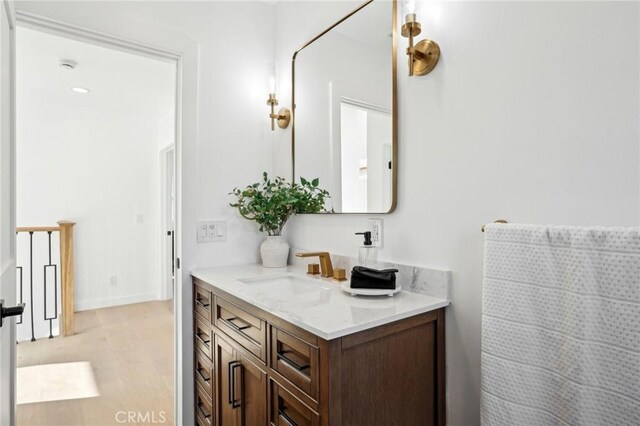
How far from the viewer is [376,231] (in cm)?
152

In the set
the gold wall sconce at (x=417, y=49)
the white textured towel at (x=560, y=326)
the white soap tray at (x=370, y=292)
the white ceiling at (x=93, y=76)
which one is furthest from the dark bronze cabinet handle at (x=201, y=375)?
the white ceiling at (x=93, y=76)

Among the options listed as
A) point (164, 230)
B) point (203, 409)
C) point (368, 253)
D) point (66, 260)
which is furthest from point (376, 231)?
point (164, 230)

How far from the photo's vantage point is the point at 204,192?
1973 millimetres

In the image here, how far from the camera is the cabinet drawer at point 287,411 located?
102cm

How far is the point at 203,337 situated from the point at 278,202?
2.49 feet

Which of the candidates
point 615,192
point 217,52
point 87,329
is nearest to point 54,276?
point 87,329

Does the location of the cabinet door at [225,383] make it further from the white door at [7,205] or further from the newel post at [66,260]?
the newel post at [66,260]

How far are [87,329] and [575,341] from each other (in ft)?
13.8

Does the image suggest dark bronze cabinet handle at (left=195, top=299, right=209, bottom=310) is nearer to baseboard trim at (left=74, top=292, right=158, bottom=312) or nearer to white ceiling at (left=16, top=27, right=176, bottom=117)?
white ceiling at (left=16, top=27, right=176, bottom=117)

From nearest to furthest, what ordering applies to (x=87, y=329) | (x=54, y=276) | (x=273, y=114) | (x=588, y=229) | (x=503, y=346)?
(x=588, y=229) < (x=503, y=346) < (x=273, y=114) < (x=87, y=329) < (x=54, y=276)

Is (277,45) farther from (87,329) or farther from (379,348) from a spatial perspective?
(87,329)

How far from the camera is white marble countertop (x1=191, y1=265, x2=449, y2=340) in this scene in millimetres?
1009

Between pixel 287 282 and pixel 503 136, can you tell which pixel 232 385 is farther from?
pixel 503 136

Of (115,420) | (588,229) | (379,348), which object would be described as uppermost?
(588,229)
